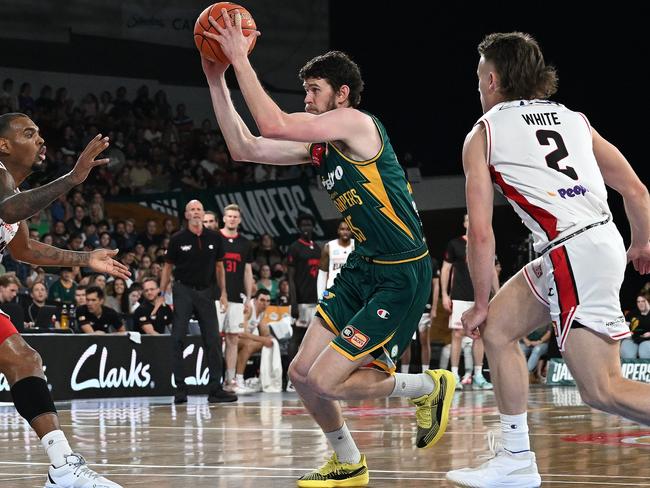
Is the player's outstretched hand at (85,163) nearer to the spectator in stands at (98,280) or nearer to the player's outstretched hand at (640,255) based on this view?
the player's outstretched hand at (640,255)

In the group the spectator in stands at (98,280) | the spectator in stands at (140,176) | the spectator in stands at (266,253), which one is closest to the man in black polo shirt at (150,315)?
the spectator in stands at (98,280)

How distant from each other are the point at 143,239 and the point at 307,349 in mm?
13396

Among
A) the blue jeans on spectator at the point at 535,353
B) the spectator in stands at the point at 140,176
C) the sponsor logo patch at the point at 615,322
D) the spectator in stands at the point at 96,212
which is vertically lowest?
the blue jeans on spectator at the point at 535,353

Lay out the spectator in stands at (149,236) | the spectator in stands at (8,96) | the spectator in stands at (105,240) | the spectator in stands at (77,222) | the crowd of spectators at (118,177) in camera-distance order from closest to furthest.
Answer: the crowd of spectators at (118,177), the spectator in stands at (105,240), the spectator in stands at (77,222), the spectator in stands at (149,236), the spectator in stands at (8,96)

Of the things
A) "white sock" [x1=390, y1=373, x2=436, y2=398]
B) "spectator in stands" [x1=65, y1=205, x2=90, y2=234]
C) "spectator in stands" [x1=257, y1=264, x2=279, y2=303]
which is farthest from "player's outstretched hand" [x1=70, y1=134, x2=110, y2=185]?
"spectator in stands" [x1=65, y1=205, x2=90, y2=234]

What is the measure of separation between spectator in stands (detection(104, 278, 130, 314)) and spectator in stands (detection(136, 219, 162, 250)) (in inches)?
89.5

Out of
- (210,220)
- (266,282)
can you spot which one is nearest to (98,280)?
(210,220)

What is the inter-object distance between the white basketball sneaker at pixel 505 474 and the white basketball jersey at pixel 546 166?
3.17ft

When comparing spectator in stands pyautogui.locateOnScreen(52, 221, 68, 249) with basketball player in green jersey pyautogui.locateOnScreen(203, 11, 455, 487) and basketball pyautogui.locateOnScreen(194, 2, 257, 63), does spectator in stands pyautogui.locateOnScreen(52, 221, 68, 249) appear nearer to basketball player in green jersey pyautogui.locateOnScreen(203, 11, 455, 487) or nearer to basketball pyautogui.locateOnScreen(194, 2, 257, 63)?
basketball player in green jersey pyautogui.locateOnScreen(203, 11, 455, 487)

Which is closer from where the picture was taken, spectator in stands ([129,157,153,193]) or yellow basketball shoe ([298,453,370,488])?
yellow basketball shoe ([298,453,370,488])

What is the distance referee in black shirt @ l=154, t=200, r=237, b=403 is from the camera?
11.9m

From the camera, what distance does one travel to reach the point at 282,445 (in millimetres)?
7238

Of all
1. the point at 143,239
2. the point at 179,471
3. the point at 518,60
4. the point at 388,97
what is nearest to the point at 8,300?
the point at 143,239

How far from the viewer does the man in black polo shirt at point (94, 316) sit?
13.4 meters
